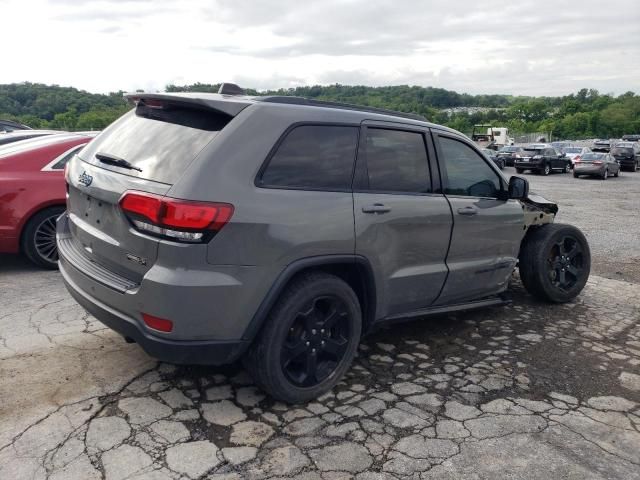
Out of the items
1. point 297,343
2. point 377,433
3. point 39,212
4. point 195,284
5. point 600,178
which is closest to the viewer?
point 195,284

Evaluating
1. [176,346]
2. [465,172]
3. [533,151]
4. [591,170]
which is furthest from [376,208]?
[533,151]

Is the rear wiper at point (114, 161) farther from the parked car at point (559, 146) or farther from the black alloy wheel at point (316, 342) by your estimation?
the parked car at point (559, 146)

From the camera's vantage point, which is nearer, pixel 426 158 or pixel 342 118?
pixel 342 118

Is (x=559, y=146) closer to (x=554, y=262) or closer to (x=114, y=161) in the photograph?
(x=554, y=262)

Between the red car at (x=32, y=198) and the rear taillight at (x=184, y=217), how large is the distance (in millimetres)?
3419

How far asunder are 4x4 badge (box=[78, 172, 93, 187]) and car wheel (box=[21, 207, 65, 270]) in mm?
2653

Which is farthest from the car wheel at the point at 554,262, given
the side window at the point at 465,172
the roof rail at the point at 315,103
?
the roof rail at the point at 315,103

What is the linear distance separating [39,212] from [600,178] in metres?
26.8

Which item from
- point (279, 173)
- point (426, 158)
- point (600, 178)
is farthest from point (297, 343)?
point (600, 178)

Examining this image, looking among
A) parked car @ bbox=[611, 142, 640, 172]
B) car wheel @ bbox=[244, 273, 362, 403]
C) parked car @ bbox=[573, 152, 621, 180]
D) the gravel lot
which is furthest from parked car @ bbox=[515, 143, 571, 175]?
car wheel @ bbox=[244, 273, 362, 403]

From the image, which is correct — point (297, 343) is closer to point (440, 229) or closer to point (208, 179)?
point (208, 179)

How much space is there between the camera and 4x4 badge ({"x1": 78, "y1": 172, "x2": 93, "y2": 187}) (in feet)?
11.2

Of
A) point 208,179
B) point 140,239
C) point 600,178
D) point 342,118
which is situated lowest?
point 600,178

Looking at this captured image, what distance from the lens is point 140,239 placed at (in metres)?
2.96
